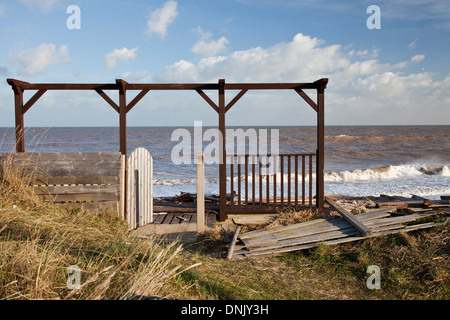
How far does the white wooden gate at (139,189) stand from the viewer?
7.32 metres

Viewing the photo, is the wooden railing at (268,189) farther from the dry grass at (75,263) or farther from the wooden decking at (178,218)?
the dry grass at (75,263)

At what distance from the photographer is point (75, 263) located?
365cm

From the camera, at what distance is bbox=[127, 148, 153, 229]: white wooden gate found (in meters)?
7.32

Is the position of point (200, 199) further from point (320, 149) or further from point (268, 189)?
point (320, 149)

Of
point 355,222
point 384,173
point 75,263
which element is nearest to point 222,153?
point 355,222

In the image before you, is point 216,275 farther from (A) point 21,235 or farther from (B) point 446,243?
(B) point 446,243

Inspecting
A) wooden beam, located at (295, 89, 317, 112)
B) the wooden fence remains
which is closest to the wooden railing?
wooden beam, located at (295, 89, 317, 112)

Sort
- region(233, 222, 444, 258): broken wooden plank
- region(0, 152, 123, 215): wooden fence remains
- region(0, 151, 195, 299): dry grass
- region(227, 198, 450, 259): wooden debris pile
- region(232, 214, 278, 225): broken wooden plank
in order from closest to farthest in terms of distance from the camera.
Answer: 1. region(0, 151, 195, 299): dry grass
2. region(233, 222, 444, 258): broken wooden plank
3. region(227, 198, 450, 259): wooden debris pile
4. region(0, 152, 123, 215): wooden fence remains
5. region(232, 214, 278, 225): broken wooden plank

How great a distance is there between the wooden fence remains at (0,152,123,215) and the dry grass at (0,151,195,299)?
189cm

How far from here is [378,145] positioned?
123 ft

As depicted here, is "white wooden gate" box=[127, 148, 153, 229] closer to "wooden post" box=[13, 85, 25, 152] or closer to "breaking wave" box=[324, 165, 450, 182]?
"wooden post" box=[13, 85, 25, 152]
